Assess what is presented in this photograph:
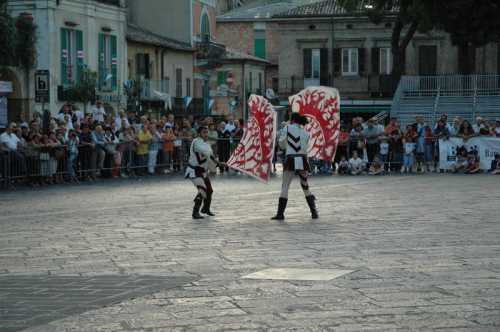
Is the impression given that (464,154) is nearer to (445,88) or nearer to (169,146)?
(169,146)

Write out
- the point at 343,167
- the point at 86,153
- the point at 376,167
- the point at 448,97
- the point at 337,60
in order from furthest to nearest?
the point at 337,60, the point at 448,97, the point at 343,167, the point at 376,167, the point at 86,153

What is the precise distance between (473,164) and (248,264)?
23842 millimetres

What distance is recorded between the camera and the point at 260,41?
8694 cm

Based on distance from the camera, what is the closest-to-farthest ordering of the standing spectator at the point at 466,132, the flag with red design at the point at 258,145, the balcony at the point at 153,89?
1. the flag with red design at the point at 258,145
2. the standing spectator at the point at 466,132
3. the balcony at the point at 153,89

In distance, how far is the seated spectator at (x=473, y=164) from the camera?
3525cm

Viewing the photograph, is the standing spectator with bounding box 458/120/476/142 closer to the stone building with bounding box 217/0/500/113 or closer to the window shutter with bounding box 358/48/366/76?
the stone building with bounding box 217/0/500/113

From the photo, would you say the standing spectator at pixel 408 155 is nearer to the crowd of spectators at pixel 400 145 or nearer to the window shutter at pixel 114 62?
the crowd of spectators at pixel 400 145

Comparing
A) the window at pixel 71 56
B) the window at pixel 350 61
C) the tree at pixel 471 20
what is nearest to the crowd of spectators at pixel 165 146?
the window at pixel 71 56

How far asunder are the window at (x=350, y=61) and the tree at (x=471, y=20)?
608 inches

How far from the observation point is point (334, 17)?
7156cm

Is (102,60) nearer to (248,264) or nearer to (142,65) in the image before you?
(142,65)

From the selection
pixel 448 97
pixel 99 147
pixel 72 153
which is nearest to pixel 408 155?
pixel 99 147

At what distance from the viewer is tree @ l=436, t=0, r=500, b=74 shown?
5494cm

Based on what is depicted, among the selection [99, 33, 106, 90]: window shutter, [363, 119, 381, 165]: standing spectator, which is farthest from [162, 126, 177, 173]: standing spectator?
[99, 33, 106, 90]: window shutter
